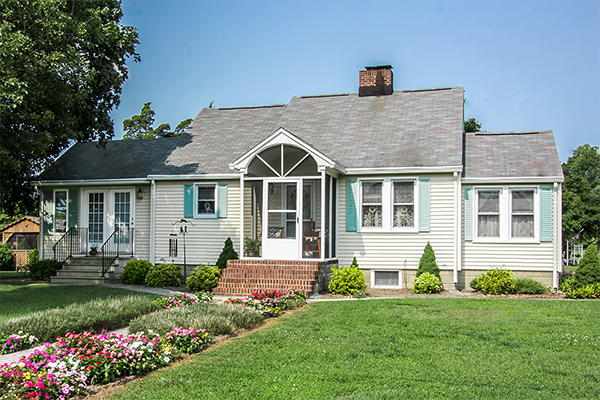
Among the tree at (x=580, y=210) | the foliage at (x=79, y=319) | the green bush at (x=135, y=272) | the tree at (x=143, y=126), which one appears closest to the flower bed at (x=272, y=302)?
the foliage at (x=79, y=319)

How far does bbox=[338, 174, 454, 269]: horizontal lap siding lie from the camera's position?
47.3 feet

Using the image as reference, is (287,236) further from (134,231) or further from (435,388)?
(435,388)

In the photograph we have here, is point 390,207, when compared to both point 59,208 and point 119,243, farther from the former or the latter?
point 59,208

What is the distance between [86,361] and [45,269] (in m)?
12.3

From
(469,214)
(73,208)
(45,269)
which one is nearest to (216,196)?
(73,208)

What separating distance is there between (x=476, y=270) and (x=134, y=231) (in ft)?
35.8

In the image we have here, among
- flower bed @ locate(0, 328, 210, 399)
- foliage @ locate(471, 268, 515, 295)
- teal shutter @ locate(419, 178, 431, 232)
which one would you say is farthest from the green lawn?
foliage @ locate(471, 268, 515, 295)

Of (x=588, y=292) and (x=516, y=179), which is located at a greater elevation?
(x=516, y=179)

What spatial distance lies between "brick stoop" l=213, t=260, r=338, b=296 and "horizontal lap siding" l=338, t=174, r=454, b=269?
4.27ft

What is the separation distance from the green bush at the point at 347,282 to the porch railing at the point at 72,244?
9.17m

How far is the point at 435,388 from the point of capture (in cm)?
555

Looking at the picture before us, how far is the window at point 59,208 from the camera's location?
709 inches

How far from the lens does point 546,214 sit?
14.1 meters

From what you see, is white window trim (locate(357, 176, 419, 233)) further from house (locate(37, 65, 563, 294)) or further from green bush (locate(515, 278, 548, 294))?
green bush (locate(515, 278, 548, 294))
